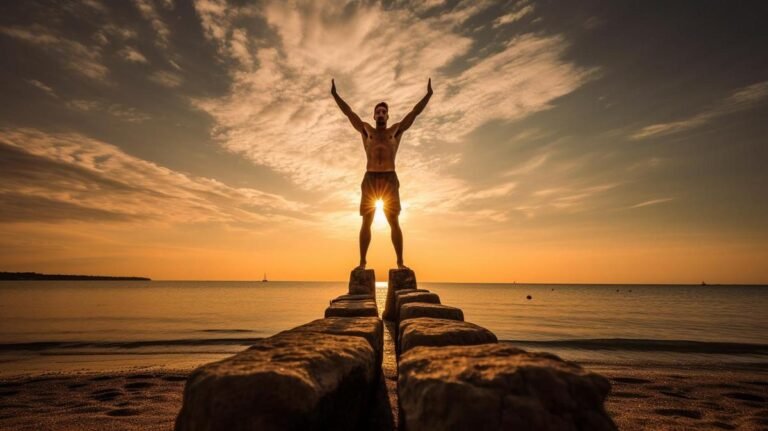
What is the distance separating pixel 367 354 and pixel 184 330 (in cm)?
1654

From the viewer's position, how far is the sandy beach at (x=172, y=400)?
393 cm

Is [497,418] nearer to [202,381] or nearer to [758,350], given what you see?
[202,381]

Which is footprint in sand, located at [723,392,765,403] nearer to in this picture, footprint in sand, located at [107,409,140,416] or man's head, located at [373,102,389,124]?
man's head, located at [373,102,389,124]

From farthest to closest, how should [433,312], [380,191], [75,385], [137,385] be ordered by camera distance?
1. [380,191]
2. [75,385]
3. [137,385]
4. [433,312]

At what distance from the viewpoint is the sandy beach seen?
3932mm

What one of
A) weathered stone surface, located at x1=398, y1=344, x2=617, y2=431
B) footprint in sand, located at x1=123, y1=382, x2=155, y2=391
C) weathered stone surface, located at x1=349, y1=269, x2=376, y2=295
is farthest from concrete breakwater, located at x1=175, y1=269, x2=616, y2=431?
footprint in sand, located at x1=123, y1=382, x2=155, y2=391

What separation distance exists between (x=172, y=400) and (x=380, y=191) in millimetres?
4288

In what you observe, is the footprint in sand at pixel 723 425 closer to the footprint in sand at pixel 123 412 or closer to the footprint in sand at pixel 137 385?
the footprint in sand at pixel 123 412

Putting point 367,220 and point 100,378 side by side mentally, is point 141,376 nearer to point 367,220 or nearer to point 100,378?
point 100,378

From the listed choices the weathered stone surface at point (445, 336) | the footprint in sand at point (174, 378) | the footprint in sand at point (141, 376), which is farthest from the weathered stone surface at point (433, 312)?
the footprint in sand at point (141, 376)

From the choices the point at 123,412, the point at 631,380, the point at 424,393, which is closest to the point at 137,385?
the point at 123,412

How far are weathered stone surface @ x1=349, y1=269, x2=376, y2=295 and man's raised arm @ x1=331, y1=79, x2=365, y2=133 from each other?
8.15 feet

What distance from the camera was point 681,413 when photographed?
13.7 feet

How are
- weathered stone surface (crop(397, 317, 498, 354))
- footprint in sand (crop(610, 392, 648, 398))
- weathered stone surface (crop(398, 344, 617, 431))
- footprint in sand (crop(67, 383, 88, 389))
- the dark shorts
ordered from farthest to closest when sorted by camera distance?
the dark shorts
footprint in sand (crop(67, 383, 88, 389))
footprint in sand (crop(610, 392, 648, 398))
weathered stone surface (crop(397, 317, 498, 354))
weathered stone surface (crop(398, 344, 617, 431))
